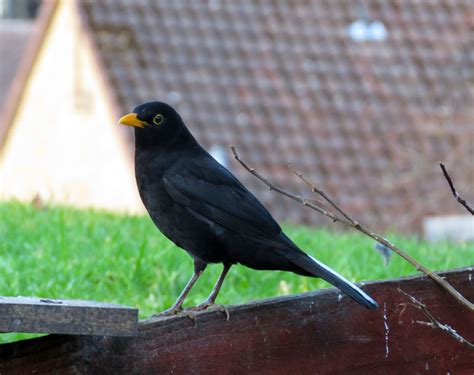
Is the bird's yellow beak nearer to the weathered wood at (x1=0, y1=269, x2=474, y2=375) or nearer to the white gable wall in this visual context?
the weathered wood at (x1=0, y1=269, x2=474, y2=375)

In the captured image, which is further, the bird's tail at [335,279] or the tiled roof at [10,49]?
the tiled roof at [10,49]

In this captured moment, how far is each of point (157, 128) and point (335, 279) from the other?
1268 mm

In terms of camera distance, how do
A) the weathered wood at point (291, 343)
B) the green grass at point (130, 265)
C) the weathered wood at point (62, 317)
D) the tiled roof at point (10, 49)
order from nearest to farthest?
1. the weathered wood at point (62, 317)
2. the weathered wood at point (291, 343)
3. the green grass at point (130, 265)
4. the tiled roof at point (10, 49)

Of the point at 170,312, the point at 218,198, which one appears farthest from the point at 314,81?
the point at 170,312

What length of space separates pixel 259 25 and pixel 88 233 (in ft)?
42.0

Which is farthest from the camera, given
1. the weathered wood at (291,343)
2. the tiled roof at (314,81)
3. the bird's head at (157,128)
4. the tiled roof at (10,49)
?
the tiled roof at (10,49)

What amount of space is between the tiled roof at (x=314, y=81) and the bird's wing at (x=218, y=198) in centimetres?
1181

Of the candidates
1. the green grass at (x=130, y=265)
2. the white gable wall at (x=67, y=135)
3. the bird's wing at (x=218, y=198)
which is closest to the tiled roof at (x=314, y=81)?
the white gable wall at (x=67, y=135)

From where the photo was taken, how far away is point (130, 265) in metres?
5.96

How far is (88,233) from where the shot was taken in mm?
7023

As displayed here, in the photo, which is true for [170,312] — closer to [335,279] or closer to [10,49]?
[335,279]

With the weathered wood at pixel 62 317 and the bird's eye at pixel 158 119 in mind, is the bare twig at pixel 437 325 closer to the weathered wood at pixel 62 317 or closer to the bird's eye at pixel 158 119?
the weathered wood at pixel 62 317

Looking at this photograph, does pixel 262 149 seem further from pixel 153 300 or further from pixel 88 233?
pixel 153 300

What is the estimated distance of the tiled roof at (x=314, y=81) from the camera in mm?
17172
